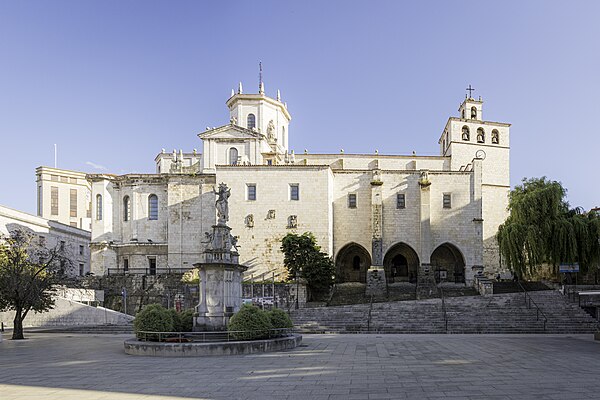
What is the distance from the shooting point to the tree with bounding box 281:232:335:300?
3831cm

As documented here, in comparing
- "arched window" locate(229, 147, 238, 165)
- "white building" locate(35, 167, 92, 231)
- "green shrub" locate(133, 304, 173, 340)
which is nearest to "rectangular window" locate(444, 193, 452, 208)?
"arched window" locate(229, 147, 238, 165)

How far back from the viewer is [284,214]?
43.2m

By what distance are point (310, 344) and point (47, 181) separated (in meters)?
52.9

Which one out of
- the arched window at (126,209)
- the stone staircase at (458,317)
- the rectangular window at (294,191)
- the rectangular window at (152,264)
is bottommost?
the stone staircase at (458,317)

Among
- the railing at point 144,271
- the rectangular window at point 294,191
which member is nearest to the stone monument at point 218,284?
the rectangular window at point 294,191

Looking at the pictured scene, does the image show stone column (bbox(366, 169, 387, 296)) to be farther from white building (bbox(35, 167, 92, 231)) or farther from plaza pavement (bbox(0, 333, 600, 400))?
white building (bbox(35, 167, 92, 231))

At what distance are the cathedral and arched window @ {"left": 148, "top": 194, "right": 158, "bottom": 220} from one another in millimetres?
118

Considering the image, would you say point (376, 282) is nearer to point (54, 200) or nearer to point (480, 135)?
point (480, 135)

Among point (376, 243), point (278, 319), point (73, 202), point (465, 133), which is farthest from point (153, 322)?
point (73, 202)

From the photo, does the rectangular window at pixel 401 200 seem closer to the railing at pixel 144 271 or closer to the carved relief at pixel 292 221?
the carved relief at pixel 292 221

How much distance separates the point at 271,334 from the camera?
62.1 ft

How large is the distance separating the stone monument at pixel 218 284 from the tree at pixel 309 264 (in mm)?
18002

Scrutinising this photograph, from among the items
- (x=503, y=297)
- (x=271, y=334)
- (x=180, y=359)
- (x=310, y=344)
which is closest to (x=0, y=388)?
(x=180, y=359)

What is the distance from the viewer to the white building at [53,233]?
4562cm
